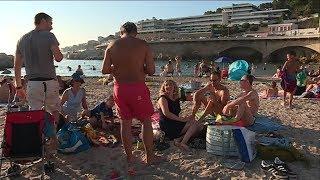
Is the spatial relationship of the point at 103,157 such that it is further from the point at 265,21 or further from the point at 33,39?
the point at 265,21

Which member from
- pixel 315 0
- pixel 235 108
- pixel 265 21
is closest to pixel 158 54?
pixel 315 0

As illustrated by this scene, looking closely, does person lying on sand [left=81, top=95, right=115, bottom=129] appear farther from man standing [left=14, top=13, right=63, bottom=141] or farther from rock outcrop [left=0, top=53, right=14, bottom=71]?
rock outcrop [left=0, top=53, right=14, bottom=71]

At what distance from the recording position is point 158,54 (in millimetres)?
76312

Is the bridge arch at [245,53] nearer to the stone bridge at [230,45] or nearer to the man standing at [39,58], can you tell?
the stone bridge at [230,45]

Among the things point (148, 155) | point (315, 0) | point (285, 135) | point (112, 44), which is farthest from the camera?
point (315, 0)

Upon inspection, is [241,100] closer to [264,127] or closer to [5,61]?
[264,127]

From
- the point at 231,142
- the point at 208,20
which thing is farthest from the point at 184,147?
the point at 208,20

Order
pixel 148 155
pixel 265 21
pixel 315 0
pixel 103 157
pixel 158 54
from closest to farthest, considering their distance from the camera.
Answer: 1. pixel 148 155
2. pixel 103 157
3. pixel 158 54
4. pixel 315 0
5. pixel 265 21

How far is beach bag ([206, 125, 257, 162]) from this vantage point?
533 cm

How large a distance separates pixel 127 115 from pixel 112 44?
3.22 ft

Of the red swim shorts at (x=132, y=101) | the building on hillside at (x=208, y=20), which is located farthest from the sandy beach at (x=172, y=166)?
the building on hillside at (x=208, y=20)

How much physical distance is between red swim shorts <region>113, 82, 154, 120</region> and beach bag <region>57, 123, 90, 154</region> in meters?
1.24

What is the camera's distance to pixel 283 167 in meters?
4.99

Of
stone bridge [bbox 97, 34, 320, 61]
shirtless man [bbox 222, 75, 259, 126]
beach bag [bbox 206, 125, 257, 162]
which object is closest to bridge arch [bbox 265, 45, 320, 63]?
stone bridge [bbox 97, 34, 320, 61]
